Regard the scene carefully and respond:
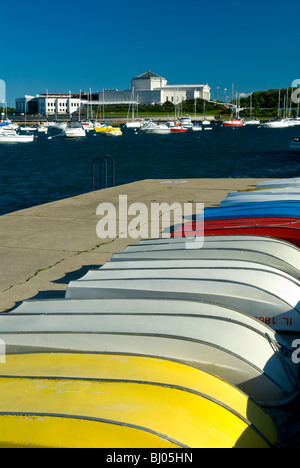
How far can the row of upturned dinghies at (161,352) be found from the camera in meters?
2.25

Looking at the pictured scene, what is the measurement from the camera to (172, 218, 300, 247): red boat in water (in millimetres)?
5531

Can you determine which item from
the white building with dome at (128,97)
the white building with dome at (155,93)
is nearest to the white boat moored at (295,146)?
the white building with dome at (128,97)

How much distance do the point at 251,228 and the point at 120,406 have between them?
3657 millimetres

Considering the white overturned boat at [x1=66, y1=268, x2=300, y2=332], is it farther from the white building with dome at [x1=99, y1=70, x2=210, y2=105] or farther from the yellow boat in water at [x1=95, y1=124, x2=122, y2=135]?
the white building with dome at [x1=99, y1=70, x2=210, y2=105]

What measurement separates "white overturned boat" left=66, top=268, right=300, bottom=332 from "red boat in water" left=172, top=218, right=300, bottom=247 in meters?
1.49

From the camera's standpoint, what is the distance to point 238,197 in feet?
25.4

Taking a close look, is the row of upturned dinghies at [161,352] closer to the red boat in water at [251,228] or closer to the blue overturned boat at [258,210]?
the red boat in water at [251,228]

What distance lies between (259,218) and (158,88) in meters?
192

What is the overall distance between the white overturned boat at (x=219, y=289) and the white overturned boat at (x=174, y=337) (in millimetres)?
302

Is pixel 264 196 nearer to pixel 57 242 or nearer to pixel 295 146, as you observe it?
pixel 57 242

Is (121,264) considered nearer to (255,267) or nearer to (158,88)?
(255,267)

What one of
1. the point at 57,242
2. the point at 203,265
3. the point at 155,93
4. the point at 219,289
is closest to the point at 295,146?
the point at 57,242

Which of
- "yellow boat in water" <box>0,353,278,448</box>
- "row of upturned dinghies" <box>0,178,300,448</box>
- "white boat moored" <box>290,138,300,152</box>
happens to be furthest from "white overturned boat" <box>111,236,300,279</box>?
"white boat moored" <box>290,138,300,152</box>
